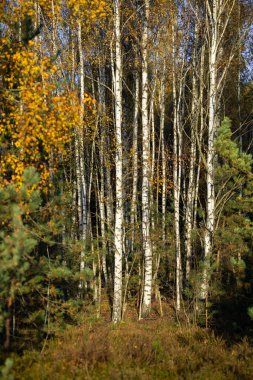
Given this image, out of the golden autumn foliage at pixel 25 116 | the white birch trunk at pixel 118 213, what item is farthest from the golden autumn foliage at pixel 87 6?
the golden autumn foliage at pixel 25 116

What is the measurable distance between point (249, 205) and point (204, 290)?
225cm

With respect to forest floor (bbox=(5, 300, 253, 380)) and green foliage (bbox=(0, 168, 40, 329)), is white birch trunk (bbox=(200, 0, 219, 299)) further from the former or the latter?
green foliage (bbox=(0, 168, 40, 329))

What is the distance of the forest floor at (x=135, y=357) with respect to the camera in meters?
5.82

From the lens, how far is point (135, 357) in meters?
6.75

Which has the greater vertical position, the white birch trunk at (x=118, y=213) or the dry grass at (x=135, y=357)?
the white birch trunk at (x=118, y=213)

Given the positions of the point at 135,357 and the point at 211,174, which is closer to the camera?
the point at 135,357

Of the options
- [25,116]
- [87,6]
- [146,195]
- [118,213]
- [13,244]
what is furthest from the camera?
[87,6]

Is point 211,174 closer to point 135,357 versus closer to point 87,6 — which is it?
point 135,357

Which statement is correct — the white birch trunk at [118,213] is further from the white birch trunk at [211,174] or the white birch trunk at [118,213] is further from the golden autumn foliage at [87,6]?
the white birch trunk at [211,174]

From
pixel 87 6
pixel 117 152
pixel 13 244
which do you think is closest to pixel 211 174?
pixel 117 152

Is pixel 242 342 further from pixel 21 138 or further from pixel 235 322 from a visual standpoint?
pixel 21 138

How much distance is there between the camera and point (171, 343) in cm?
757

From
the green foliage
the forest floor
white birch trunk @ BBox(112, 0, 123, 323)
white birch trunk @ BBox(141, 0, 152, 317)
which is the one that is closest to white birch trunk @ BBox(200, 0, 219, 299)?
the forest floor

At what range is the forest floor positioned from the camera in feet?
19.1
